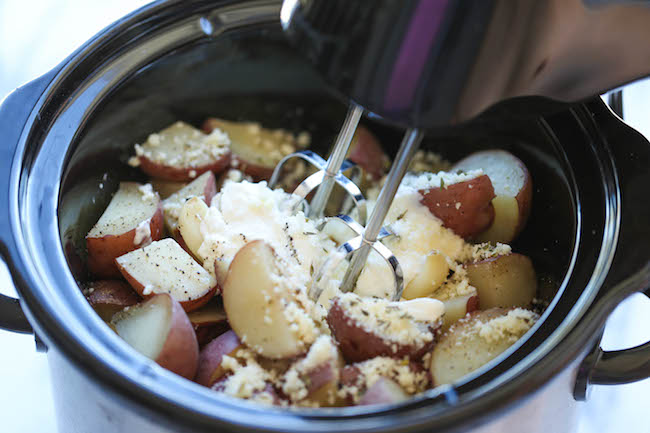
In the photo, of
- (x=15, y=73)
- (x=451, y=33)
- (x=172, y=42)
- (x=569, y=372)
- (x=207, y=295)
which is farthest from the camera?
(x=15, y=73)

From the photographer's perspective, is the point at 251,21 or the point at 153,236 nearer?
the point at 153,236

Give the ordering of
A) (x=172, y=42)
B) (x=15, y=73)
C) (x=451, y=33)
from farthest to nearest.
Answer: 1. (x=15, y=73)
2. (x=172, y=42)
3. (x=451, y=33)

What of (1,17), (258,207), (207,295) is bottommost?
(207,295)

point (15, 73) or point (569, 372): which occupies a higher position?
point (15, 73)

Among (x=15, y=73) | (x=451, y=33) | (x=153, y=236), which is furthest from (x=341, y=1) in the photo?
(x=15, y=73)

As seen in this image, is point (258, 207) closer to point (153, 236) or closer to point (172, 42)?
point (153, 236)

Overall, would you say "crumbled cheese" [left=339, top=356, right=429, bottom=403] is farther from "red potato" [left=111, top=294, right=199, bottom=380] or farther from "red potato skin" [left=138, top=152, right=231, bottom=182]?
"red potato skin" [left=138, top=152, right=231, bottom=182]
